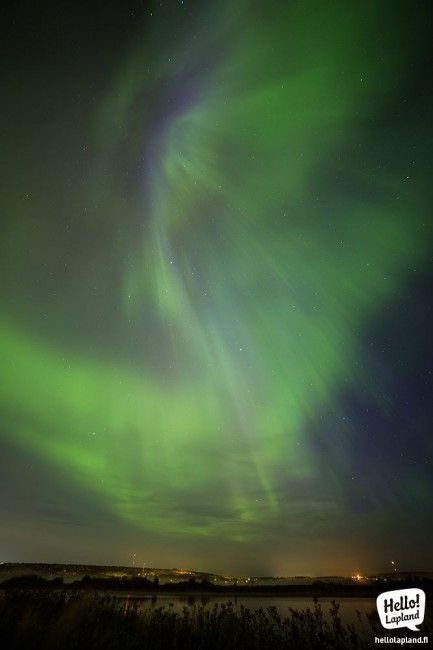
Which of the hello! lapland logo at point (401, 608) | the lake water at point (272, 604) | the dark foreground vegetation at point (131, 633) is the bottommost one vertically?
the lake water at point (272, 604)

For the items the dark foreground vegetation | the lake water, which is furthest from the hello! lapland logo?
the lake water

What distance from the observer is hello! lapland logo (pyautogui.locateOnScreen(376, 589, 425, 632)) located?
20.7 metres

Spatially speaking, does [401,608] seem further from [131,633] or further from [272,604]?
[272,604]

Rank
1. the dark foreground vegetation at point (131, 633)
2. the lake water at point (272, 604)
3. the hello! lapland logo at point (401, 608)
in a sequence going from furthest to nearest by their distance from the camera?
1. the lake water at point (272, 604)
2. the hello! lapland logo at point (401, 608)
3. the dark foreground vegetation at point (131, 633)

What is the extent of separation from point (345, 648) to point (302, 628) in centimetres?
436

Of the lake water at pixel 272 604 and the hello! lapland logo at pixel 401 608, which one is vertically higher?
the hello! lapland logo at pixel 401 608

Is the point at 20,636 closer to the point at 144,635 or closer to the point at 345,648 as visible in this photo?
the point at 144,635

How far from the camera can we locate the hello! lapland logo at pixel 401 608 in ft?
67.8

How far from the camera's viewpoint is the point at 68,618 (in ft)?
50.9

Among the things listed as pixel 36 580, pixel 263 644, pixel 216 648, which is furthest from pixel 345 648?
pixel 36 580

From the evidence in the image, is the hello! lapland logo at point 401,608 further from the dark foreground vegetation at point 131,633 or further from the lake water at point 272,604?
the lake water at point 272,604

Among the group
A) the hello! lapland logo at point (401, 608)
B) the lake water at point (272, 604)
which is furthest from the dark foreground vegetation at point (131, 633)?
the lake water at point (272, 604)

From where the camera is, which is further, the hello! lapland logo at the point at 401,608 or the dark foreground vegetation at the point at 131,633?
the hello! lapland logo at the point at 401,608

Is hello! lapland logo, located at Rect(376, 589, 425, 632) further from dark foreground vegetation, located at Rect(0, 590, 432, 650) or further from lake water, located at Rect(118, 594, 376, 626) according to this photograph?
lake water, located at Rect(118, 594, 376, 626)
